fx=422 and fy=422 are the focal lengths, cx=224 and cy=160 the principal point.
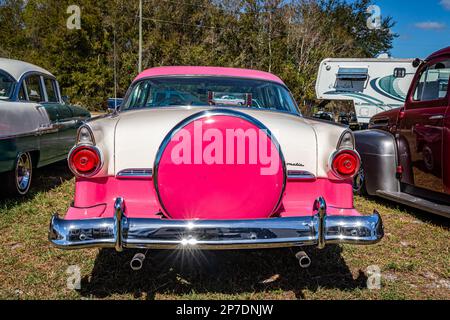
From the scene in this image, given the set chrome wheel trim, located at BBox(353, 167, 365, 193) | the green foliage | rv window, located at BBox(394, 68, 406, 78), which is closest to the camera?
chrome wheel trim, located at BBox(353, 167, 365, 193)

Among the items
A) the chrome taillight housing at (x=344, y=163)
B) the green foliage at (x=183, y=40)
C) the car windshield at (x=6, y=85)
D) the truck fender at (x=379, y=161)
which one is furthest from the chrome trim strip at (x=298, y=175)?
Result: the green foliage at (x=183, y=40)

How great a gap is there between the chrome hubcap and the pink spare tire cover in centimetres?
316

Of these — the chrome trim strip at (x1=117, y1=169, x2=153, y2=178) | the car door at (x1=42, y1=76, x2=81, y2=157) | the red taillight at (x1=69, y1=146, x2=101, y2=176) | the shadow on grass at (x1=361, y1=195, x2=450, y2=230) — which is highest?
the car door at (x1=42, y1=76, x2=81, y2=157)

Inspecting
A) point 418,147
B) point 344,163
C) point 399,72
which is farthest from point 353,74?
point 344,163

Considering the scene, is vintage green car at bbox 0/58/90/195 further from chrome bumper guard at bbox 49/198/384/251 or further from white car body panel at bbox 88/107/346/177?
chrome bumper guard at bbox 49/198/384/251

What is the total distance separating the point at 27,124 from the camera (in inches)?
192

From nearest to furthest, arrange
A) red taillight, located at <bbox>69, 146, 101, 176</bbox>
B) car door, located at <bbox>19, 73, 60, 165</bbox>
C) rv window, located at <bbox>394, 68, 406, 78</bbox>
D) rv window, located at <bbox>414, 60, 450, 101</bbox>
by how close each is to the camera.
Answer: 1. red taillight, located at <bbox>69, 146, 101, 176</bbox>
2. rv window, located at <bbox>414, 60, 450, 101</bbox>
3. car door, located at <bbox>19, 73, 60, 165</bbox>
4. rv window, located at <bbox>394, 68, 406, 78</bbox>

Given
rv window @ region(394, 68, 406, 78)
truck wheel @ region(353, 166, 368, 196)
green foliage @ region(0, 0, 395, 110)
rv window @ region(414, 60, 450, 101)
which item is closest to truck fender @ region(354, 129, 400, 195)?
truck wheel @ region(353, 166, 368, 196)

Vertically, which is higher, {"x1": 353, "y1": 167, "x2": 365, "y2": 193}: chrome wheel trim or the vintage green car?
the vintage green car

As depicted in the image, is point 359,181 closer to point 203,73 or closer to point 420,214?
point 420,214

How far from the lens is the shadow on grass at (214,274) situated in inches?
114

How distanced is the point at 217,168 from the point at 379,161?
3081mm

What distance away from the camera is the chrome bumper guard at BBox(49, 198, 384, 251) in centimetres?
229
